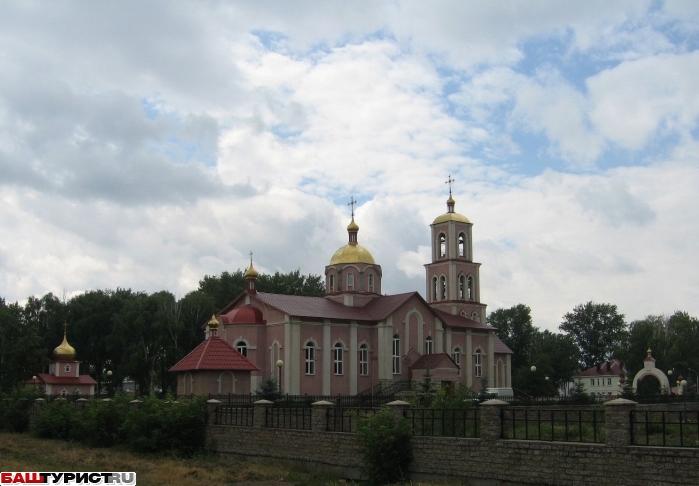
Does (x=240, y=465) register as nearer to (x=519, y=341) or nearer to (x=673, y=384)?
(x=673, y=384)

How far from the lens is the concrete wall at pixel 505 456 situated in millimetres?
14859

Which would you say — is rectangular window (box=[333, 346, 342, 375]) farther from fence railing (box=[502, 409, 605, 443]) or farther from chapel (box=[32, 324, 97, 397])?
fence railing (box=[502, 409, 605, 443])

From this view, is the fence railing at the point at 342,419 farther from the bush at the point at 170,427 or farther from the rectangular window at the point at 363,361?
the rectangular window at the point at 363,361

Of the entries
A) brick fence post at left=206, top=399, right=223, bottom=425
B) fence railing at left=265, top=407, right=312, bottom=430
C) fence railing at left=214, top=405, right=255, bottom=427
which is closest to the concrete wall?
fence railing at left=265, top=407, right=312, bottom=430

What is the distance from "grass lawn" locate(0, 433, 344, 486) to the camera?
2044cm

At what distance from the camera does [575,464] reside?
16.0 metres

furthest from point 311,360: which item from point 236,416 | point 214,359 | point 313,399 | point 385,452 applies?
point 385,452

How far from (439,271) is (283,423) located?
33793mm

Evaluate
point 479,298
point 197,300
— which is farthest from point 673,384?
point 197,300

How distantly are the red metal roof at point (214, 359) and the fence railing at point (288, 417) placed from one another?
1309 centimetres

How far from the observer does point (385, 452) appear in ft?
62.9

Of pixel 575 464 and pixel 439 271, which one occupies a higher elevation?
pixel 439 271

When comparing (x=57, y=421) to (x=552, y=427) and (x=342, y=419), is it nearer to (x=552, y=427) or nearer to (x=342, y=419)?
(x=342, y=419)

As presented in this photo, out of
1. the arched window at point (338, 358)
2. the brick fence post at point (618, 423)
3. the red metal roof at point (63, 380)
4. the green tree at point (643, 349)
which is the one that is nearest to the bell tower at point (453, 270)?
the arched window at point (338, 358)
